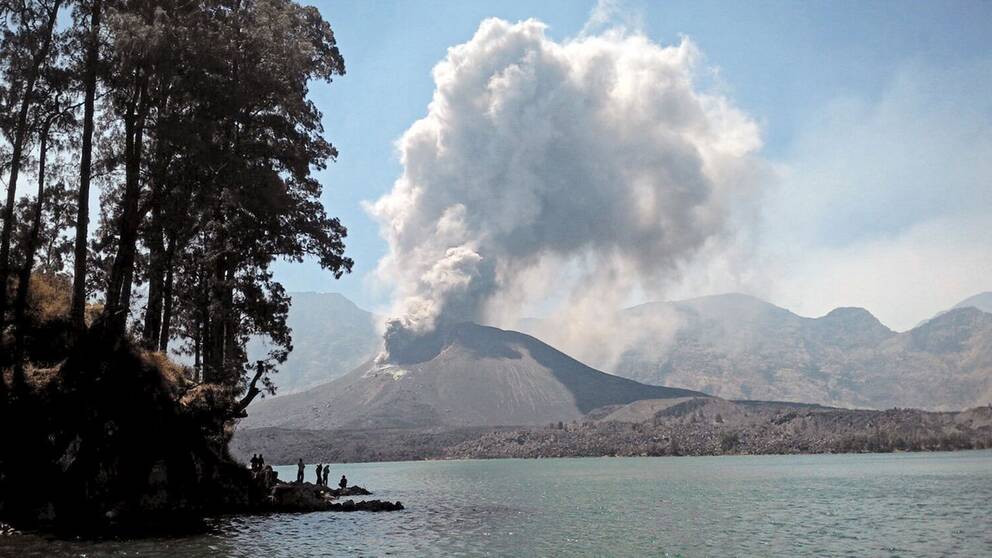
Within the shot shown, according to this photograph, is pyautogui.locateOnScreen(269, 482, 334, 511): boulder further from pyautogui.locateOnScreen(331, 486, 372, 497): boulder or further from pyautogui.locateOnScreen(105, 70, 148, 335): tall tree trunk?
pyautogui.locateOnScreen(105, 70, 148, 335): tall tree trunk

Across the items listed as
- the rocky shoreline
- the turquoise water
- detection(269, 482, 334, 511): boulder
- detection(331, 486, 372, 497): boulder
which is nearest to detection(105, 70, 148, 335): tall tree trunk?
the turquoise water

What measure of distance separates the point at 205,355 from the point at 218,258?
6.17 m

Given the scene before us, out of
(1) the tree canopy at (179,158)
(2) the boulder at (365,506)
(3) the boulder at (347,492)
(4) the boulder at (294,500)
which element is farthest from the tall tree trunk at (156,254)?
(3) the boulder at (347,492)

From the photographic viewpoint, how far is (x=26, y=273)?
35281 mm

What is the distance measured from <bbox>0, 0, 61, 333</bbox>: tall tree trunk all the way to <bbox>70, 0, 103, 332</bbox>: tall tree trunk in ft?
5.75

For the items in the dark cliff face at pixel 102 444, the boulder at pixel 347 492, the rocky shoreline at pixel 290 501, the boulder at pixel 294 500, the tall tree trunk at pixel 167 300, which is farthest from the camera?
the boulder at pixel 347 492

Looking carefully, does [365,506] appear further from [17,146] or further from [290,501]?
[17,146]

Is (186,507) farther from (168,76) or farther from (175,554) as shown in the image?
(168,76)

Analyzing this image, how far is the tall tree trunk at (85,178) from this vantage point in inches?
1394

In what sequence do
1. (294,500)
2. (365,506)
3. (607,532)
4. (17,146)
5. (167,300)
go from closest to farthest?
(17,146) → (607,532) → (167,300) → (294,500) → (365,506)

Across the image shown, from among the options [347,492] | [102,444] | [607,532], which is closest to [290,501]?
[102,444]

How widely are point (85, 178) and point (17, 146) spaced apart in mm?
3291

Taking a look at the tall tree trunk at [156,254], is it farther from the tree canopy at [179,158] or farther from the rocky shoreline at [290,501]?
the rocky shoreline at [290,501]

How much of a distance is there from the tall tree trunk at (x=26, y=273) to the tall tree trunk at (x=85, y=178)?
1.88 metres
